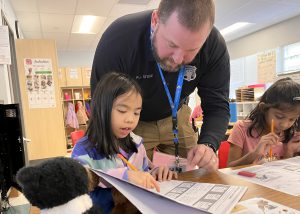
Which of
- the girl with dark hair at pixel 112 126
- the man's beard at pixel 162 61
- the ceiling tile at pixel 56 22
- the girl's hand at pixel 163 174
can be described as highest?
the ceiling tile at pixel 56 22

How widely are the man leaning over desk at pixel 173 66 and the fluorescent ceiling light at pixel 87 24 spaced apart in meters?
4.15

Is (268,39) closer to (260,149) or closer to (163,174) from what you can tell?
(260,149)

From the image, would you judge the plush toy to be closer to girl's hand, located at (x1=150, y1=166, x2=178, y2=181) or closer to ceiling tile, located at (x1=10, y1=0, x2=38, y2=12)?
girl's hand, located at (x1=150, y1=166, x2=178, y2=181)

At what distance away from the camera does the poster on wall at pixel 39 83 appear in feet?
13.3

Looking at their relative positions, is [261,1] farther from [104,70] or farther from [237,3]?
[104,70]

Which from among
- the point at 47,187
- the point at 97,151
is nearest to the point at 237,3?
the point at 97,151

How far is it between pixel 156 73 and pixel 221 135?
15.9 inches

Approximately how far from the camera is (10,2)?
12.8 ft

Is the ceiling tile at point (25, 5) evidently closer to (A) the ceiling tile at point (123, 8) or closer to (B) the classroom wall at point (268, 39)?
(A) the ceiling tile at point (123, 8)

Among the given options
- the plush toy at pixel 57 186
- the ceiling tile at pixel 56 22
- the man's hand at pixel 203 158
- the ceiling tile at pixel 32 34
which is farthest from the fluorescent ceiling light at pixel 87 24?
the plush toy at pixel 57 186

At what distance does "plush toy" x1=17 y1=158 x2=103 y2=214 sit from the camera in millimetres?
356

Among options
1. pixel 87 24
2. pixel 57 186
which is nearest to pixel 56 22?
pixel 87 24

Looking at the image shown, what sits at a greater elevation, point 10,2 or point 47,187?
point 10,2

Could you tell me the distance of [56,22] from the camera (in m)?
5.03
